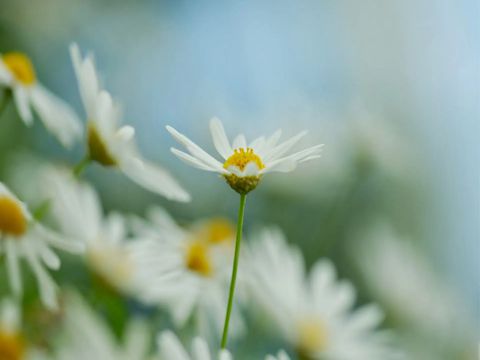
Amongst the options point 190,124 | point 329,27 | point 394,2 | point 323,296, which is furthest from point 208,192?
point 394,2

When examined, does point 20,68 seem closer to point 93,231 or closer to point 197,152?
point 93,231

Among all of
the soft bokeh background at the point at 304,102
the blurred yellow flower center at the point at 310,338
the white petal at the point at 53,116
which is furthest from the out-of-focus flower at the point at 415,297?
the white petal at the point at 53,116

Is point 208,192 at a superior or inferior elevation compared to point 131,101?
inferior

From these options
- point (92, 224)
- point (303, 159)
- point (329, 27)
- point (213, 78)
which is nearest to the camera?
point (303, 159)

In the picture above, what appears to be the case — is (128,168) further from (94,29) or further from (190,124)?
(94,29)

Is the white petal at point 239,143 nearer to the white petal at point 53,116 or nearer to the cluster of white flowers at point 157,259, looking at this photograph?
the cluster of white flowers at point 157,259

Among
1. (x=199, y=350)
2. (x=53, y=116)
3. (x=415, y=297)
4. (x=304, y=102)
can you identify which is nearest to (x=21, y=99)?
(x=53, y=116)

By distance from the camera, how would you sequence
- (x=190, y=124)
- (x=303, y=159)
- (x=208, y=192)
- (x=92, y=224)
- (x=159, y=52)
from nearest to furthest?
(x=303, y=159)
(x=92, y=224)
(x=208, y=192)
(x=190, y=124)
(x=159, y=52)
